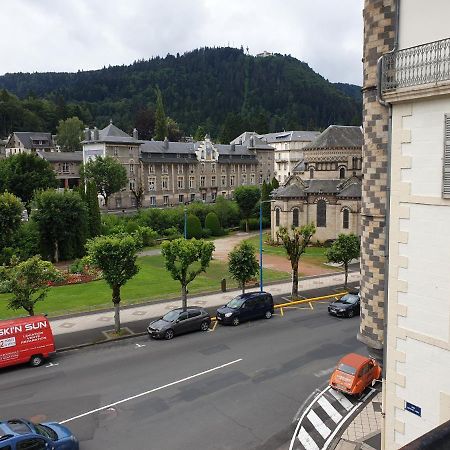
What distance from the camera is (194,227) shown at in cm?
6306

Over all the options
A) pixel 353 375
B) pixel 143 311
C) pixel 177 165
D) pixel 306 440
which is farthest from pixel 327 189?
pixel 306 440

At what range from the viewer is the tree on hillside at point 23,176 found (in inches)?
2425

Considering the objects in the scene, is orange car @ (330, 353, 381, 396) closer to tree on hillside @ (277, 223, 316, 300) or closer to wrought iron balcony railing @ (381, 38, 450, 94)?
wrought iron balcony railing @ (381, 38, 450, 94)

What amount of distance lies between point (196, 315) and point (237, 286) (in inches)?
461

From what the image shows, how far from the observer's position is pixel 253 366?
22234mm

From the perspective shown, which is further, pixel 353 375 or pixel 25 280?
pixel 25 280

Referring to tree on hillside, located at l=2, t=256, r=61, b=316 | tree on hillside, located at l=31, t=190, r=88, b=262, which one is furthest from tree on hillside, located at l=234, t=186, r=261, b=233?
tree on hillside, located at l=2, t=256, r=61, b=316

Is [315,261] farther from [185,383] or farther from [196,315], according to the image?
[185,383]

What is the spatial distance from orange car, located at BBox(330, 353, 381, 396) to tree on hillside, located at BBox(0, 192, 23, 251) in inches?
1411

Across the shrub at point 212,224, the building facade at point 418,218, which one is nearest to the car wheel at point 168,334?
the building facade at point 418,218

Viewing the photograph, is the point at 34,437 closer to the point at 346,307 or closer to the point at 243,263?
the point at 243,263

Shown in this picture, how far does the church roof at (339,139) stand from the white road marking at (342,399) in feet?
143

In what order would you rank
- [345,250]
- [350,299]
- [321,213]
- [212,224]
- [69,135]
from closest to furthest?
[350,299]
[345,250]
[321,213]
[212,224]
[69,135]

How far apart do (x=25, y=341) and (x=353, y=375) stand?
15.3 m
